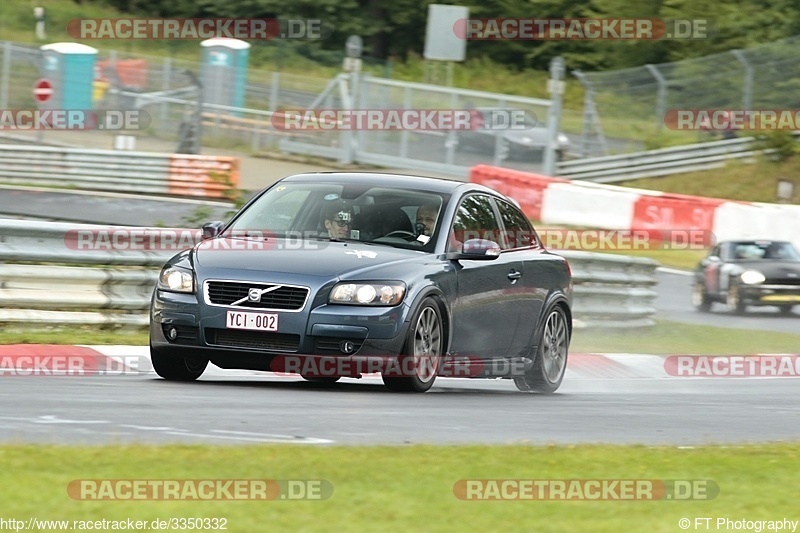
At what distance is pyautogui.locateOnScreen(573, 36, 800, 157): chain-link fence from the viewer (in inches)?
1336

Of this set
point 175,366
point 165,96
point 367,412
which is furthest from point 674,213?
point 367,412

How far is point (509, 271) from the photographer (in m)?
11.6

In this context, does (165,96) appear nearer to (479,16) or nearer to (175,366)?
(479,16)

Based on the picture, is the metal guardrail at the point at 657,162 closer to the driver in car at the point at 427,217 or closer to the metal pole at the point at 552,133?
the metal pole at the point at 552,133

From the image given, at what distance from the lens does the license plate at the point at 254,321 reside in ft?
32.4

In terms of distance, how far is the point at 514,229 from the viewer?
39.7 ft

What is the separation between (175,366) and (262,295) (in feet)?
3.28

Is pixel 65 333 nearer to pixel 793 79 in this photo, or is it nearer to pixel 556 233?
pixel 556 233

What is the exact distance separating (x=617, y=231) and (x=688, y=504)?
878 inches

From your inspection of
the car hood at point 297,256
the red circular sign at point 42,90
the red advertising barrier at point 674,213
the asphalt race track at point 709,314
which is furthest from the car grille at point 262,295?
the red circular sign at point 42,90

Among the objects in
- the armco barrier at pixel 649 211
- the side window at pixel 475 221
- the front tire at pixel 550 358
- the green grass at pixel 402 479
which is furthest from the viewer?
the armco barrier at pixel 649 211

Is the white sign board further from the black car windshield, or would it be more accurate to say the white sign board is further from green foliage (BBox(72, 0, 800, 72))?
the black car windshield

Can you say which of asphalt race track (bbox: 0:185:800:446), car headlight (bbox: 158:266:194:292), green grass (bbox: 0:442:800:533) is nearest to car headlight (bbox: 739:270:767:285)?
asphalt race track (bbox: 0:185:800:446)

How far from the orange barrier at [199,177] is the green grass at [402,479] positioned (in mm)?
24611
